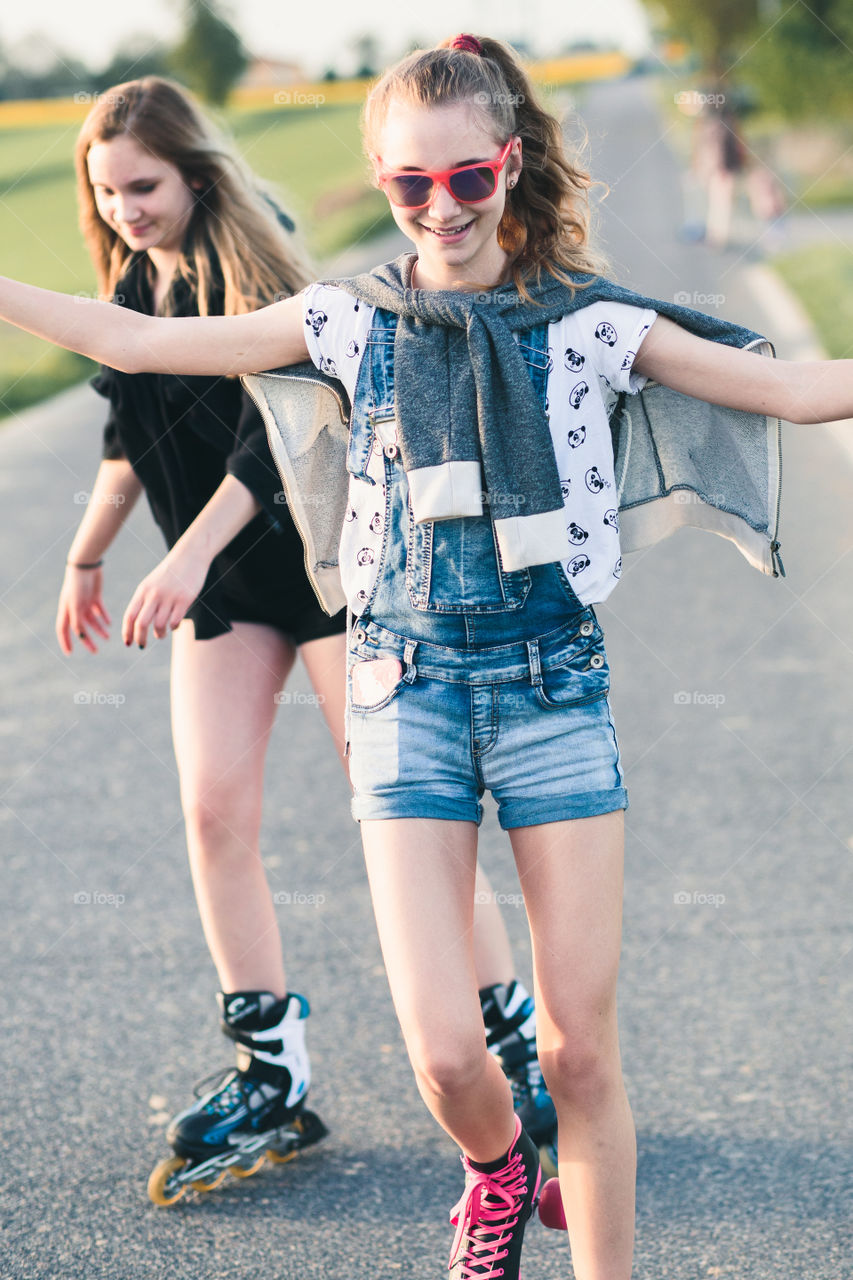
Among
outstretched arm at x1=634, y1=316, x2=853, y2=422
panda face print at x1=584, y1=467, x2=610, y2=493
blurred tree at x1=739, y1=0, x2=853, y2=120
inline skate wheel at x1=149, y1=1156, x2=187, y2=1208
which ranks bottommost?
inline skate wheel at x1=149, y1=1156, x2=187, y2=1208

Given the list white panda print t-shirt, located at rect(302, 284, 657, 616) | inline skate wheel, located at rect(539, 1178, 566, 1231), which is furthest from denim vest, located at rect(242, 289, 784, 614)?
inline skate wheel, located at rect(539, 1178, 566, 1231)

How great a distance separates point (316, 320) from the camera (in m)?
2.32

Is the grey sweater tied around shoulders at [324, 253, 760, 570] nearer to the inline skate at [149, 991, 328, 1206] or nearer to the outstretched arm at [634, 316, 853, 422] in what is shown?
the outstretched arm at [634, 316, 853, 422]

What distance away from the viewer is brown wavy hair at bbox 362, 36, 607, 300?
7.24ft

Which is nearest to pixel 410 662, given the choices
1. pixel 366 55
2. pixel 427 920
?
pixel 427 920

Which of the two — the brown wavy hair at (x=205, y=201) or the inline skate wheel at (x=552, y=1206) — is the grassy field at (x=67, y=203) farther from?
the inline skate wheel at (x=552, y=1206)

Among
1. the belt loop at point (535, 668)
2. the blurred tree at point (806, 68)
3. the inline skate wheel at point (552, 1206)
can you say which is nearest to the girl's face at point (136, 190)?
the belt loop at point (535, 668)

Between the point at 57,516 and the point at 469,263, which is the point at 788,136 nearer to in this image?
the point at 57,516

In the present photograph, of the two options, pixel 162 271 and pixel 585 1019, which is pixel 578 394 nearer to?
pixel 585 1019

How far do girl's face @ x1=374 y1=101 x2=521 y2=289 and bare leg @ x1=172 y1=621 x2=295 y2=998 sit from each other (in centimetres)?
104

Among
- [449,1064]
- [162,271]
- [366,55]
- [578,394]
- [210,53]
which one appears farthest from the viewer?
[210,53]

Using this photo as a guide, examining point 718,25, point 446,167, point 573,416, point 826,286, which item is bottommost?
point 573,416

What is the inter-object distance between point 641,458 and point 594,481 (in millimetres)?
201

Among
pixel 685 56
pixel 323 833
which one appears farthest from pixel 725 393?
pixel 685 56
